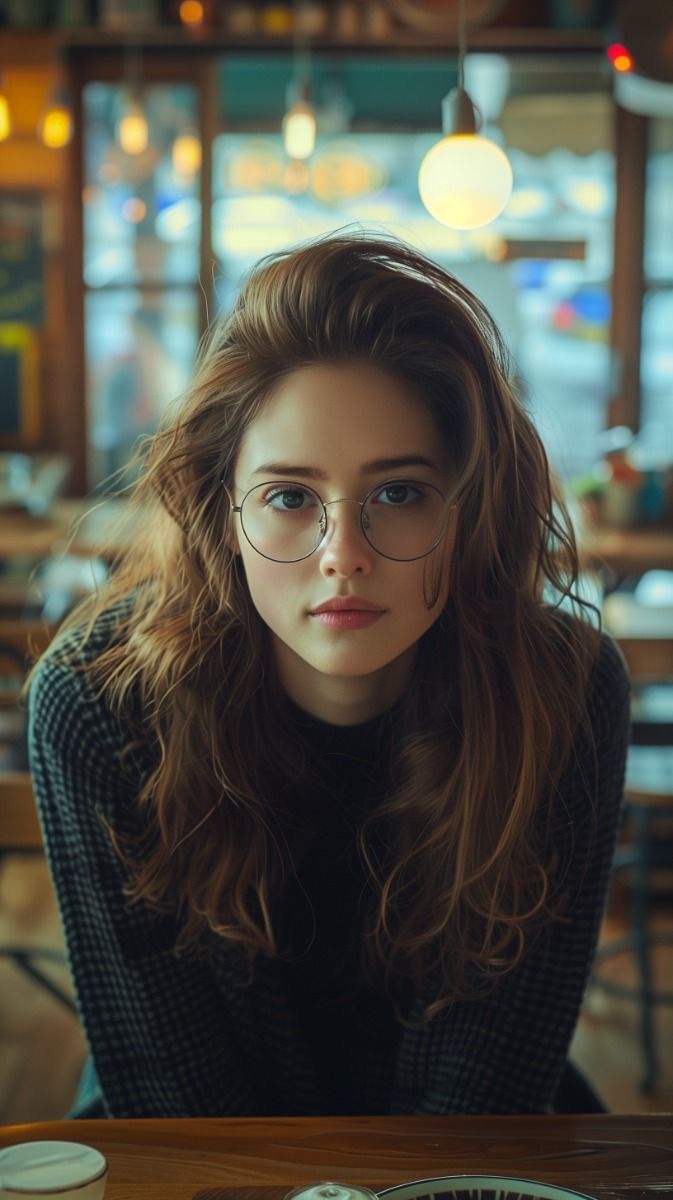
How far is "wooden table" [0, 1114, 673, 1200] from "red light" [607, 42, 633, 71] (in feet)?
6.20

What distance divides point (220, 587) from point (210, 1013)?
14.8 inches

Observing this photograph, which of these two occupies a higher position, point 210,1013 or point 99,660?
point 99,660

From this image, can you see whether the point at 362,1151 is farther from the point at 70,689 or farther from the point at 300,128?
the point at 300,128

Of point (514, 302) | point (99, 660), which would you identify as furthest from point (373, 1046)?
point (514, 302)

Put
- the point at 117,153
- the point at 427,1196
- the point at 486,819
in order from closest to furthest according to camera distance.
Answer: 1. the point at 427,1196
2. the point at 486,819
3. the point at 117,153

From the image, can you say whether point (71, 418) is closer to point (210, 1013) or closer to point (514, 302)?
point (514, 302)

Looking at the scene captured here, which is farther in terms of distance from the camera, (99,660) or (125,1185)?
(99,660)

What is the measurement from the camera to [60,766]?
121 cm

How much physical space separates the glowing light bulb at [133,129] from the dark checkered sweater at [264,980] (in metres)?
2.95

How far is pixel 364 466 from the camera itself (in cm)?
108

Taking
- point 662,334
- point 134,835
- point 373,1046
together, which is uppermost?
point 662,334

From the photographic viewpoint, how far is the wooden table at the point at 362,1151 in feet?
2.85

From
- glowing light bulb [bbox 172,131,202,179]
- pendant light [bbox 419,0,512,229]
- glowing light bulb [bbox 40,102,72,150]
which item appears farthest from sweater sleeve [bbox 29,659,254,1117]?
glowing light bulb [bbox 172,131,202,179]

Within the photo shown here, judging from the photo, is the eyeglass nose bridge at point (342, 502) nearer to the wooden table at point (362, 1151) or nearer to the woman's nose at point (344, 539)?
the woman's nose at point (344, 539)
